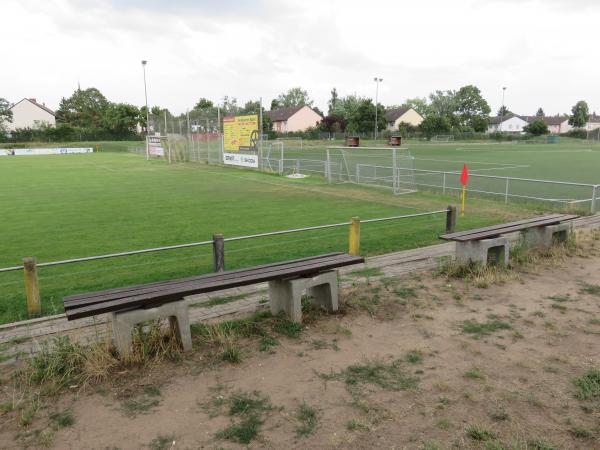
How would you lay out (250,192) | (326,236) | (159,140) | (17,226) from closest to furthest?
(326,236) < (17,226) < (250,192) < (159,140)

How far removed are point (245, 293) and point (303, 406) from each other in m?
2.83

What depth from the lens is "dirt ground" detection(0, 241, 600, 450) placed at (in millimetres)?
3365

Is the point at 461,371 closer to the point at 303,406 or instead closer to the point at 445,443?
the point at 445,443

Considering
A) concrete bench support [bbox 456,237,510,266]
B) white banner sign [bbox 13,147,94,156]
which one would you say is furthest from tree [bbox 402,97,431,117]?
concrete bench support [bbox 456,237,510,266]

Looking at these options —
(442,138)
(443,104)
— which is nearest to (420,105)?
(443,104)

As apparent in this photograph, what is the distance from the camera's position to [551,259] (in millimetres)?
7742

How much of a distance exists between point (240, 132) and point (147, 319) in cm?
2510

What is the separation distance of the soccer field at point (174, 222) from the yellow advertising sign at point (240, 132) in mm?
6222

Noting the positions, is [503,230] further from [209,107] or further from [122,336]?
[209,107]

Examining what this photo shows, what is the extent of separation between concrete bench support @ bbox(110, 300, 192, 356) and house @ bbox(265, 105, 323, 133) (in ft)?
267

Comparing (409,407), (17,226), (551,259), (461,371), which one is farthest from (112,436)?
(17,226)

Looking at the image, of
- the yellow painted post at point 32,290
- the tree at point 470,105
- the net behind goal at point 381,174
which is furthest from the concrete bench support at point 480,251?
the tree at point 470,105

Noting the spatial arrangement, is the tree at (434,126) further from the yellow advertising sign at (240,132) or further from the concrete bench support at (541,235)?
the concrete bench support at (541,235)

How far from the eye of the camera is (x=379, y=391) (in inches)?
156
